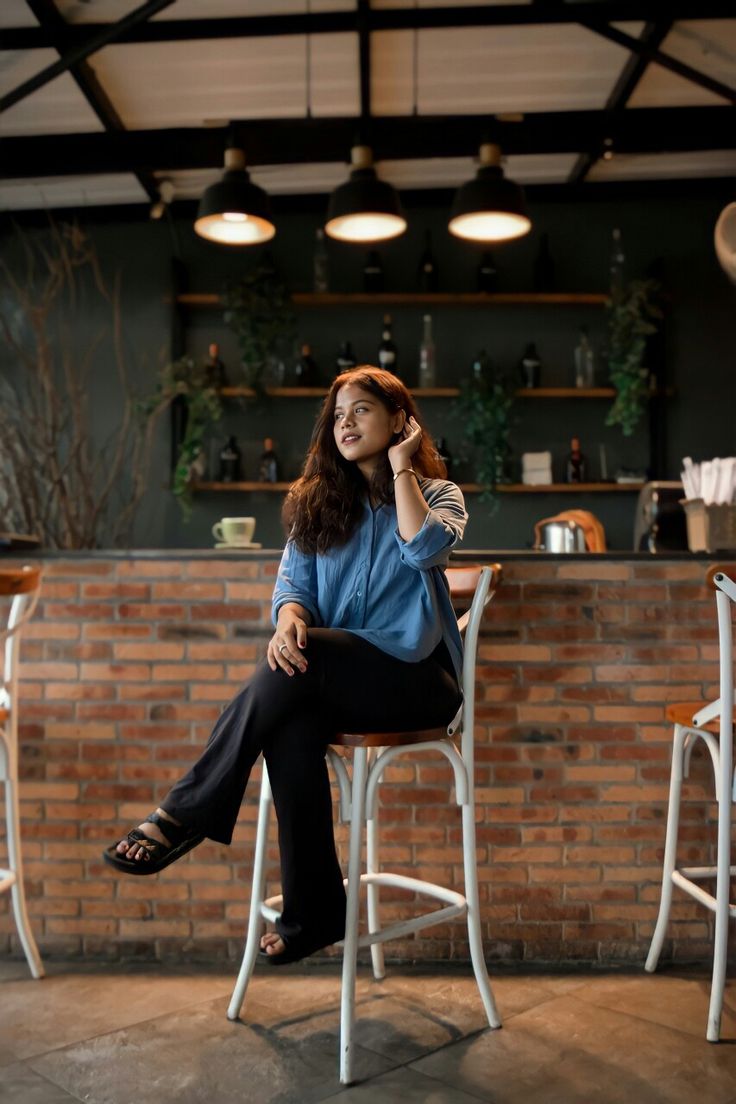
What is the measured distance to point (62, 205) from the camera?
5566mm

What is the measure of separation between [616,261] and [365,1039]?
4.40m

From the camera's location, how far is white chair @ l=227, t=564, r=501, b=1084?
1.91 metres

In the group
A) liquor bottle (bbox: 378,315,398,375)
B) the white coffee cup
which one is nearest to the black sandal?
the white coffee cup

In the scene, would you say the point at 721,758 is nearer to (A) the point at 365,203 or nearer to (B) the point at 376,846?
(B) the point at 376,846

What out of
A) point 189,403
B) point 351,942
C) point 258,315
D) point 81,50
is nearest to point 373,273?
point 258,315

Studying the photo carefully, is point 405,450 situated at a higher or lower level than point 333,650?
higher

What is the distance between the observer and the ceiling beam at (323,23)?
3.90m

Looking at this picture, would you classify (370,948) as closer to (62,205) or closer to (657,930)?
(657,930)

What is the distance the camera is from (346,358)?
533 cm

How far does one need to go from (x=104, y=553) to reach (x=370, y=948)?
1.24 m

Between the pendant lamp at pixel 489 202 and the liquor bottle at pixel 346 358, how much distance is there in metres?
1.45

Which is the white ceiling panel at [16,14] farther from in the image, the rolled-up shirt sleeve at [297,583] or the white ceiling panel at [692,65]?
the rolled-up shirt sleeve at [297,583]

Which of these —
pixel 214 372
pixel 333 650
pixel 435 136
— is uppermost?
pixel 435 136

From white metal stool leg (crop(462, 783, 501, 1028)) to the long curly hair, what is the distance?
635mm
